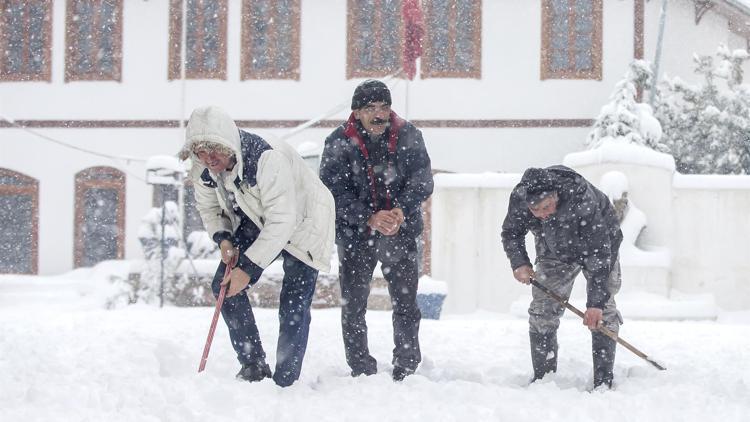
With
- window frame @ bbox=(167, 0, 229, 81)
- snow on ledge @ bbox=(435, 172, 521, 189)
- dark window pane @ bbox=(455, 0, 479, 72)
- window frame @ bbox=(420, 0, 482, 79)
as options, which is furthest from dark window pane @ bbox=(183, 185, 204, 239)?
snow on ledge @ bbox=(435, 172, 521, 189)

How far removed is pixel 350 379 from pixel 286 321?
495 millimetres

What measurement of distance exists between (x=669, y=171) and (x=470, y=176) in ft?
7.62

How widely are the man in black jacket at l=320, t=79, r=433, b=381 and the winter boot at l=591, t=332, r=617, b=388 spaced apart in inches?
36.3

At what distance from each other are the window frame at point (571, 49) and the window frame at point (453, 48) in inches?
42.7

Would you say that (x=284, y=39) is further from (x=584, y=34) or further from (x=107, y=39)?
(x=584, y=34)

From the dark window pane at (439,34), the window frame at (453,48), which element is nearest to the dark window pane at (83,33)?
the window frame at (453,48)

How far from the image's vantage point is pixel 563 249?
4.47 m

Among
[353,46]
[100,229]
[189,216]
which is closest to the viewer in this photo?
[189,216]

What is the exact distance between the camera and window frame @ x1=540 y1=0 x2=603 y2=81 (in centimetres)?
1468

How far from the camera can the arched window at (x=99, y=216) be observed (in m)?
15.5

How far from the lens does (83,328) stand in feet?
20.2

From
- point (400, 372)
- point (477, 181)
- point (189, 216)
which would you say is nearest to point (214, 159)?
point (400, 372)

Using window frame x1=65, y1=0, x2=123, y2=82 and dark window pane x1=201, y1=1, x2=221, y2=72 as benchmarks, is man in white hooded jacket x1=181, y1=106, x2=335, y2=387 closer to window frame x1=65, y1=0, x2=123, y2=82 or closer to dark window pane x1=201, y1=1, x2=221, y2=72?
dark window pane x1=201, y1=1, x2=221, y2=72

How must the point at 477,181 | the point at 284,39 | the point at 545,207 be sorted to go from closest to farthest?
1. the point at 545,207
2. the point at 477,181
3. the point at 284,39
